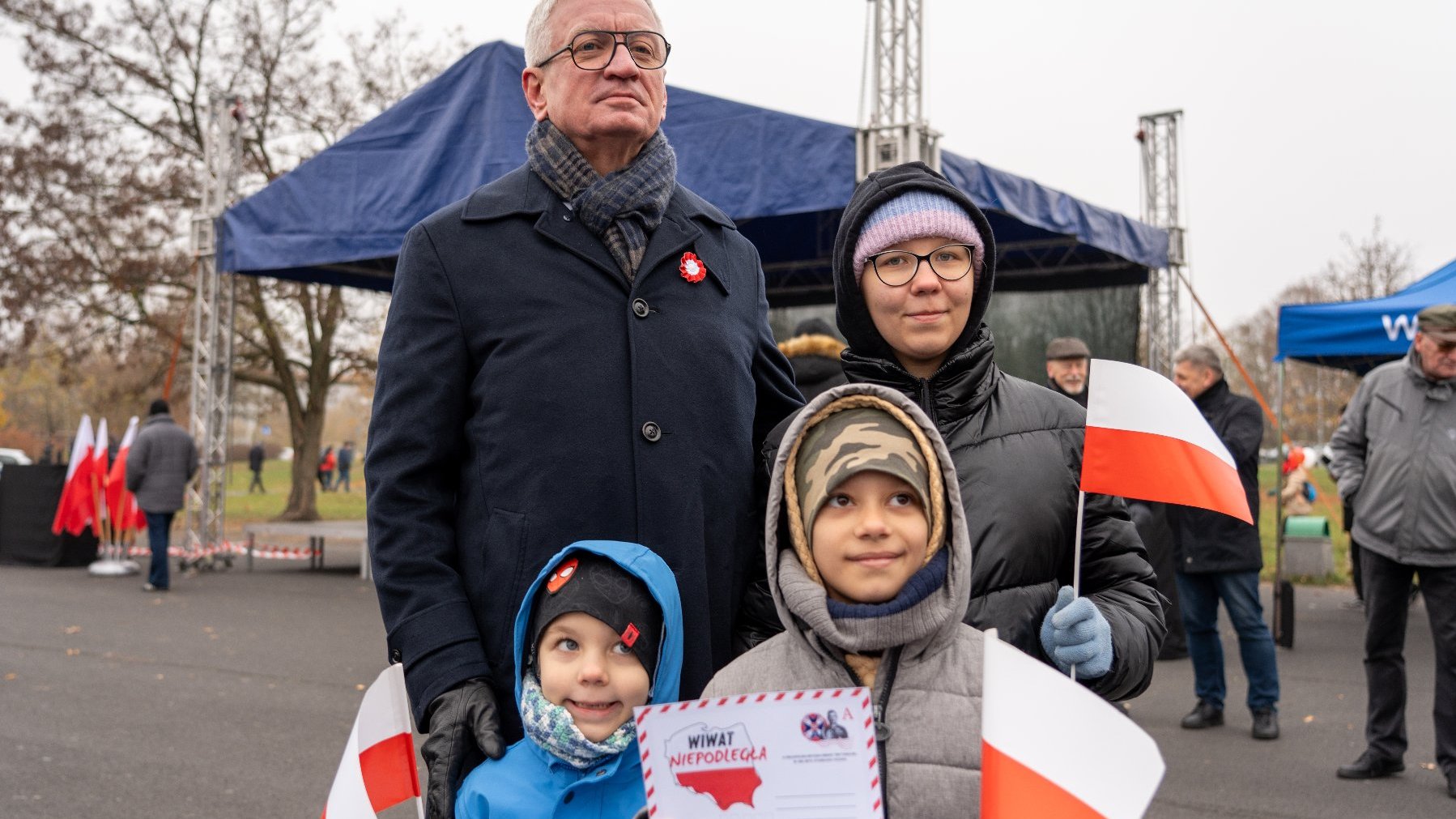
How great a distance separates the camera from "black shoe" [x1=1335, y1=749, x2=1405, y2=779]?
5.32 metres

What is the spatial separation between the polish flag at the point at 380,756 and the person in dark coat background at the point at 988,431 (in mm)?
987

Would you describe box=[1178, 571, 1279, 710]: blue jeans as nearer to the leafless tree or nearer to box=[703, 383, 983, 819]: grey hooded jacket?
box=[703, 383, 983, 819]: grey hooded jacket

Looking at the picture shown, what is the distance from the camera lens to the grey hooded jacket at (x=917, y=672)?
1.67 m

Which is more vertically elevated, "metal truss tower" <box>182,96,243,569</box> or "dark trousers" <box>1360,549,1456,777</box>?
"metal truss tower" <box>182,96,243,569</box>

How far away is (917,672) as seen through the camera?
5.64ft

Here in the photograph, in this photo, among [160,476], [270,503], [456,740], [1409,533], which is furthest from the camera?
[270,503]

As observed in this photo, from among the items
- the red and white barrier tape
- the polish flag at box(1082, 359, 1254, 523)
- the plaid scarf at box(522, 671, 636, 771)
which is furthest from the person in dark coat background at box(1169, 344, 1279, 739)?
the red and white barrier tape

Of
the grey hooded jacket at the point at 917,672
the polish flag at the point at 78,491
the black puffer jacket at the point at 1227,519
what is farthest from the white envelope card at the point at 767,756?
the polish flag at the point at 78,491

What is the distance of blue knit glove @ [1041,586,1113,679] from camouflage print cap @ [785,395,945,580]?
209mm

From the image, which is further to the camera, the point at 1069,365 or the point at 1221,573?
the point at 1069,365

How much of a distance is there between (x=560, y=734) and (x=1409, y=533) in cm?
473

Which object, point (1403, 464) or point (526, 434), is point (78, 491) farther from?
point (526, 434)

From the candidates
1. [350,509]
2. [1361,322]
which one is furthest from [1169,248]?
[350,509]

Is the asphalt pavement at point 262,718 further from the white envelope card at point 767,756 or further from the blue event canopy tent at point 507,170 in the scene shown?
the blue event canopy tent at point 507,170
